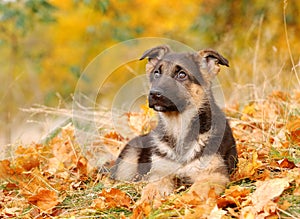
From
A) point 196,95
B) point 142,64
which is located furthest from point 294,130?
point 142,64

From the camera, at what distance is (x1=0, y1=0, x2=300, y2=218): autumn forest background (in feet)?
18.6

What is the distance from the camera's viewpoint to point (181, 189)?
16.8 ft

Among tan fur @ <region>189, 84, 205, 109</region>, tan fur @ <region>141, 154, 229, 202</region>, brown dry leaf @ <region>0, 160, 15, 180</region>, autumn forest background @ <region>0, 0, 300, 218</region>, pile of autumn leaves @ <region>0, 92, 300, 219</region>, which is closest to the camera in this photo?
pile of autumn leaves @ <region>0, 92, 300, 219</region>

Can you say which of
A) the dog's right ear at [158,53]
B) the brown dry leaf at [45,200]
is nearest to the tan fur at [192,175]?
the brown dry leaf at [45,200]

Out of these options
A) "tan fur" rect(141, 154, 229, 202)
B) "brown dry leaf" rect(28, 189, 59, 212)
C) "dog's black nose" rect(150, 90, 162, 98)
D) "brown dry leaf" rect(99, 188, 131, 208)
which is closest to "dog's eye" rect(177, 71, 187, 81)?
"dog's black nose" rect(150, 90, 162, 98)

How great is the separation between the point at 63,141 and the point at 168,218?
2876 millimetres

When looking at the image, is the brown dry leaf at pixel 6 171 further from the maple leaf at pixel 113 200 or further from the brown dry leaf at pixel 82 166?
the maple leaf at pixel 113 200

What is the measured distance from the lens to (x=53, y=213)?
15.8 ft

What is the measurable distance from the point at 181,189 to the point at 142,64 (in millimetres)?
9026

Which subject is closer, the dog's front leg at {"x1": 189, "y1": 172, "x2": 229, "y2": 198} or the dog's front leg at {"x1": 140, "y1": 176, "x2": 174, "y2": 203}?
the dog's front leg at {"x1": 189, "y1": 172, "x2": 229, "y2": 198}

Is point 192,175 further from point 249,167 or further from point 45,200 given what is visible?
point 45,200

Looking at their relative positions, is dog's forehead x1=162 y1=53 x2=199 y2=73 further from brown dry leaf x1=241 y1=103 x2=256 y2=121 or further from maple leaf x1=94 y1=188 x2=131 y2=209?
brown dry leaf x1=241 y1=103 x2=256 y2=121

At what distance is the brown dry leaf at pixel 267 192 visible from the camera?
394cm

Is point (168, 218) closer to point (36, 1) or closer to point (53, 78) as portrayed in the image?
point (36, 1)
